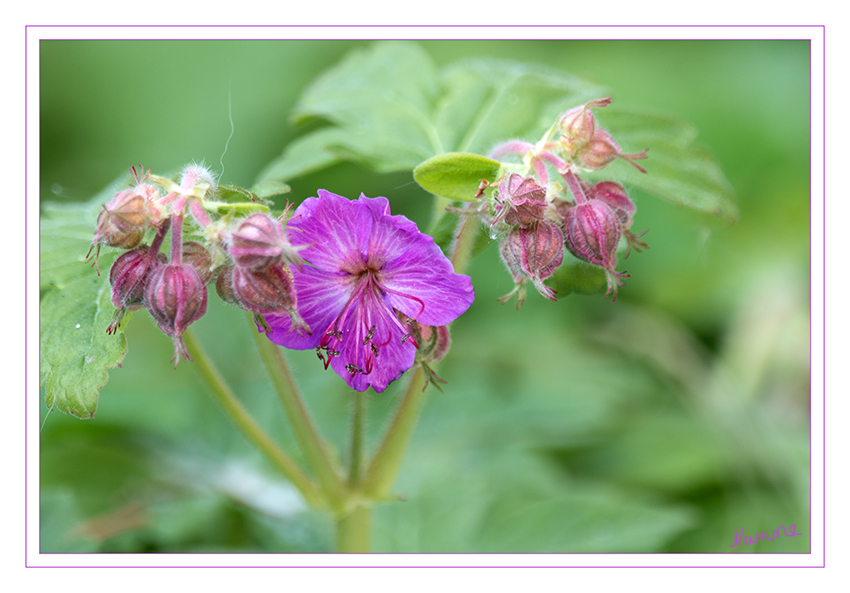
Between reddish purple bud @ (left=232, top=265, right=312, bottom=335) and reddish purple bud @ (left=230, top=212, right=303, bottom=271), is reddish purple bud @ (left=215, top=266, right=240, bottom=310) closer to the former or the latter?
reddish purple bud @ (left=232, top=265, right=312, bottom=335)

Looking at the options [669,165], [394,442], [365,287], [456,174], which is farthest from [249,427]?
[669,165]

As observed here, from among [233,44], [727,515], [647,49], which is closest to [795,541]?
[727,515]

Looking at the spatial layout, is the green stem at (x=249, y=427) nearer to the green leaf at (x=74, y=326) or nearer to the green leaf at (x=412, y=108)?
the green leaf at (x=74, y=326)

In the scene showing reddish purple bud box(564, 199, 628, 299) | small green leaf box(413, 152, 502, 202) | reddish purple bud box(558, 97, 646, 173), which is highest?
reddish purple bud box(558, 97, 646, 173)

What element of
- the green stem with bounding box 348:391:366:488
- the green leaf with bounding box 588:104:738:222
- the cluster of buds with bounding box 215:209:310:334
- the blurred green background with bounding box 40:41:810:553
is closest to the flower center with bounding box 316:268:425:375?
the cluster of buds with bounding box 215:209:310:334

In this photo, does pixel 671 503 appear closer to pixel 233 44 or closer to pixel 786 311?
pixel 786 311

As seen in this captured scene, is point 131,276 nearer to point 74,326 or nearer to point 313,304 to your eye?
point 74,326
